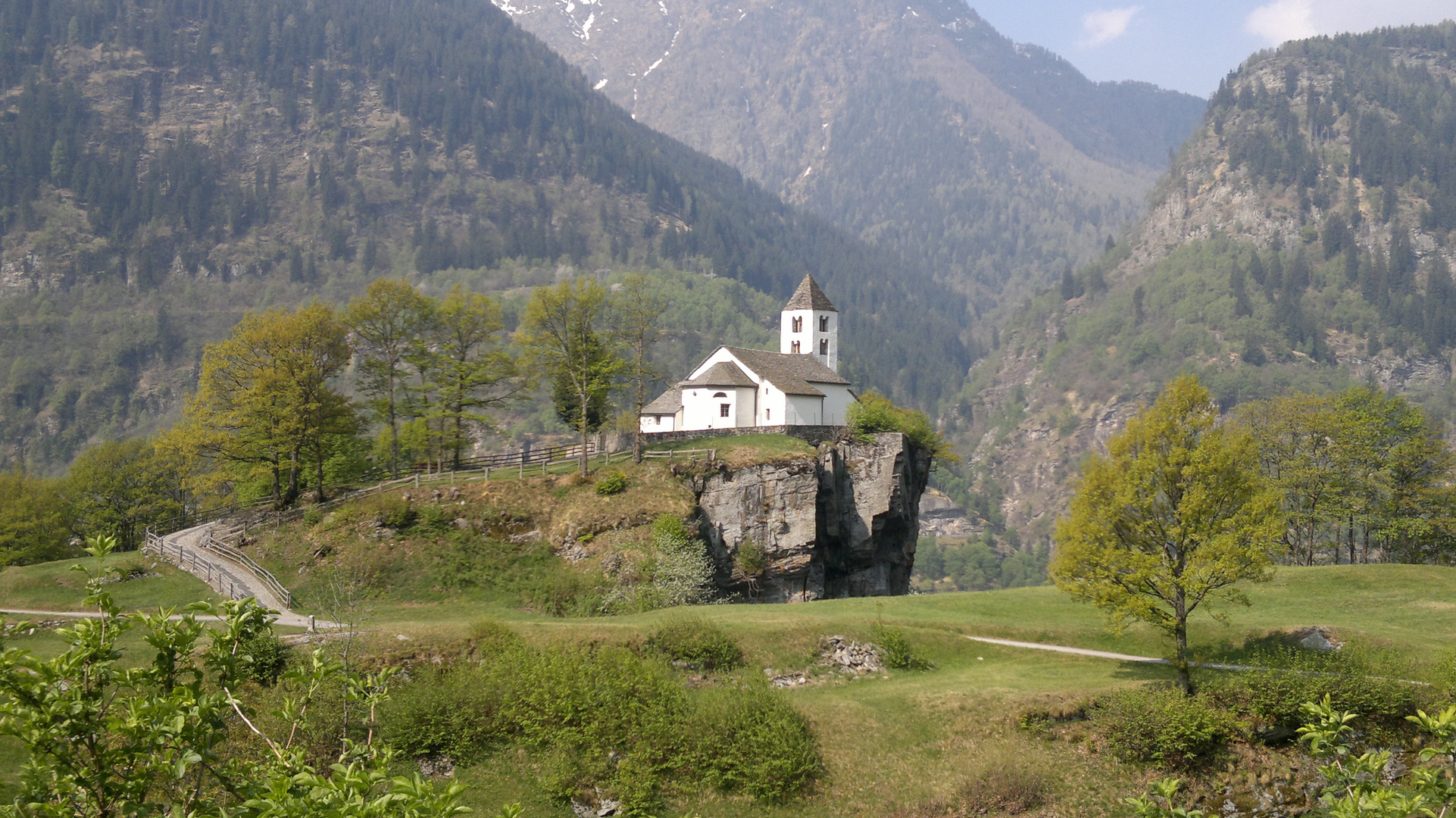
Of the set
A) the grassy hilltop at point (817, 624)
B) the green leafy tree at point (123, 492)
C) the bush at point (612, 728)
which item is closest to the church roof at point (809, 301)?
the grassy hilltop at point (817, 624)

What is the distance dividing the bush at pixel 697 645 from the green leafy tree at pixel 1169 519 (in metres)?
12.0

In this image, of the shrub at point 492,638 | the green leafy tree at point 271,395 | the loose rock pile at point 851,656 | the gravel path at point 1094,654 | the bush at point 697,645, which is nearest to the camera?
the gravel path at point 1094,654

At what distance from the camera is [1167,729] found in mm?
26234

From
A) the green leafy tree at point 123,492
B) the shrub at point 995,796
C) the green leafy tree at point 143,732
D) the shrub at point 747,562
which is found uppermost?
the green leafy tree at point 143,732

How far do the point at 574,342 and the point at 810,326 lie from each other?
2805cm

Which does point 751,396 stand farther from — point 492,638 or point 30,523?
point 30,523

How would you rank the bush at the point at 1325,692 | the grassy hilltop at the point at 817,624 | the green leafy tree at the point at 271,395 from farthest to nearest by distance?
the green leafy tree at the point at 271,395 → the grassy hilltop at the point at 817,624 → the bush at the point at 1325,692

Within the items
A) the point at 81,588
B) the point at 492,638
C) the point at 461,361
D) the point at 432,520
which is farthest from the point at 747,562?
the point at 81,588

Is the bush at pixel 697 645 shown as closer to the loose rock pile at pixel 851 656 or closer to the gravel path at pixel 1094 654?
the loose rock pile at pixel 851 656

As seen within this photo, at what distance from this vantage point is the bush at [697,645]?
32250 millimetres

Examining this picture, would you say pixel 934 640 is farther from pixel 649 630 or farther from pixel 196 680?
pixel 196 680

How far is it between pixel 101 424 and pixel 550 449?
461ft

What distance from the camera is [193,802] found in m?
7.67

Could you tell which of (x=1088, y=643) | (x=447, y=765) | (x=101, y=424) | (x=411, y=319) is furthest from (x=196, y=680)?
(x=101, y=424)
